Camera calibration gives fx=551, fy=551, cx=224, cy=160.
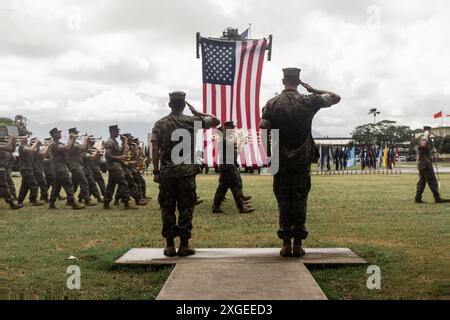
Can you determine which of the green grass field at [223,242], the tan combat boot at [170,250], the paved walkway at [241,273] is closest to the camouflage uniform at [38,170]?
the green grass field at [223,242]

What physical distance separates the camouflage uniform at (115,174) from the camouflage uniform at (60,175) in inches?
43.9

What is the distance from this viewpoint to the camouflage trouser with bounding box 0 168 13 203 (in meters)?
14.6

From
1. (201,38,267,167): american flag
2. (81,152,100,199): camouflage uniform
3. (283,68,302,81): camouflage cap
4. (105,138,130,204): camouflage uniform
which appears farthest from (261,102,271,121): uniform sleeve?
(81,152,100,199): camouflage uniform

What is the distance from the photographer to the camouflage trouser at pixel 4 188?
14.6 meters

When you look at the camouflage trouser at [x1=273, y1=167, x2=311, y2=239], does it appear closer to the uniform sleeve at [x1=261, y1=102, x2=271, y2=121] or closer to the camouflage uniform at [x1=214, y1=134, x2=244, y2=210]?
the uniform sleeve at [x1=261, y1=102, x2=271, y2=121]

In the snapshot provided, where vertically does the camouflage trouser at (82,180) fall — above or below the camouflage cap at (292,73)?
below

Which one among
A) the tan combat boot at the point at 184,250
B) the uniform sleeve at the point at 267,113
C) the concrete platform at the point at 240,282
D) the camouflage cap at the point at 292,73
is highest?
the camouflage cap at the point at 292,73

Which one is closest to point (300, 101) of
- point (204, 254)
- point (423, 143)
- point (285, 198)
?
point (285, 198)

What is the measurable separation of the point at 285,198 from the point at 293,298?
2179 mm

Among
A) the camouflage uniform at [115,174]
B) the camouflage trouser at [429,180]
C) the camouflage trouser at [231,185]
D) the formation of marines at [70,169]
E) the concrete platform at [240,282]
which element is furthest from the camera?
the camouflage trouser at [429,180]

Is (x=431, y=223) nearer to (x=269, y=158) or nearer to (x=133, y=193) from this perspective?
(x=269, y=158)

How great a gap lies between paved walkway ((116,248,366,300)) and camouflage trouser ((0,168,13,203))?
8.24 meters

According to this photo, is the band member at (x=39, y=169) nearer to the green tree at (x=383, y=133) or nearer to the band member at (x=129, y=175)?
the band member at (x=129, y=175)

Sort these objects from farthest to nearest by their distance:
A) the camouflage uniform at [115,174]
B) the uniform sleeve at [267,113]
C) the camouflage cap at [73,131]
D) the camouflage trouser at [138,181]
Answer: the camouflage trouser at [138,181] → the camouflage cap at [73,131] → the camouflage uniform at [115,174] → the uniform sleeve at [267,113]
